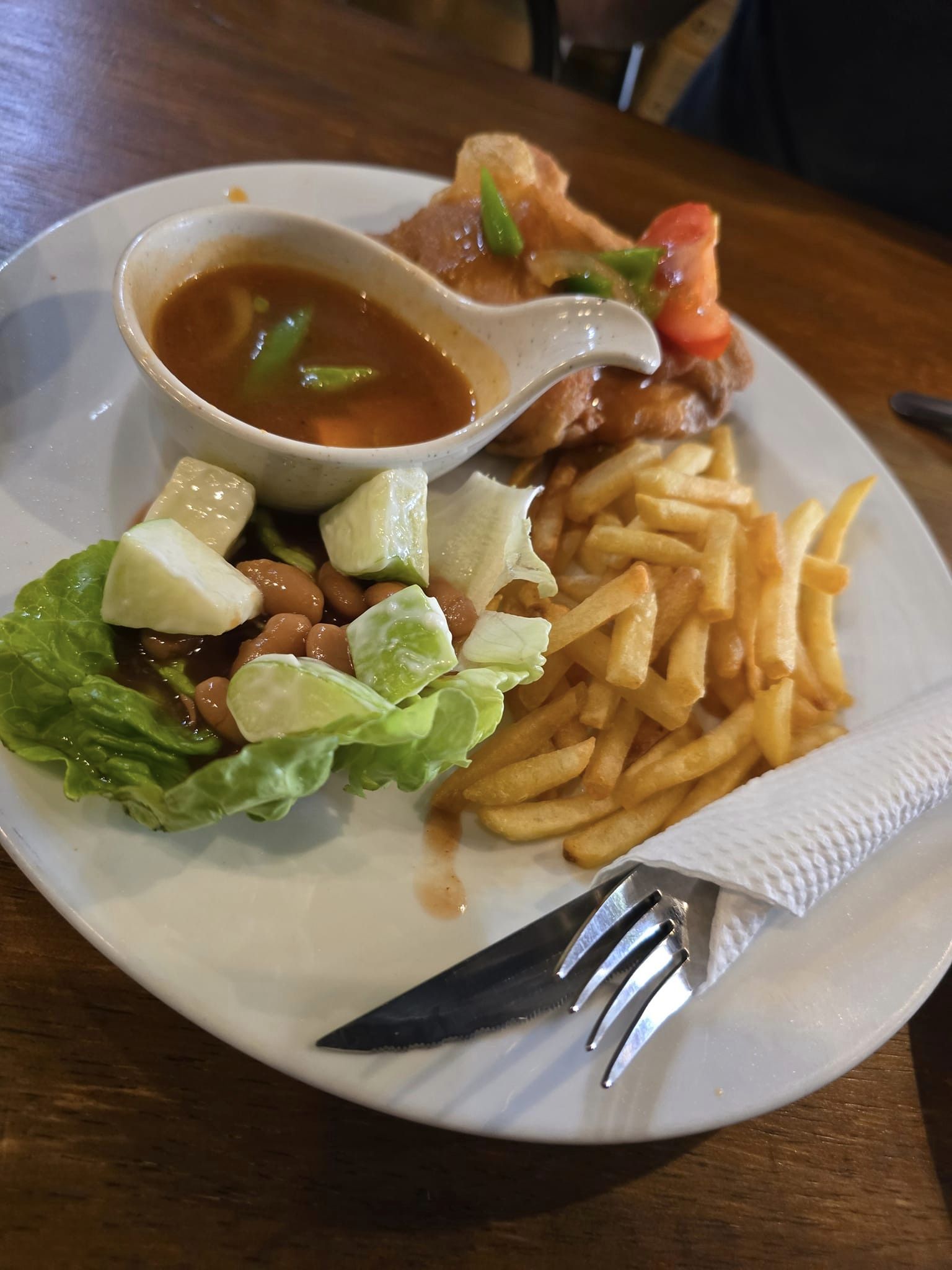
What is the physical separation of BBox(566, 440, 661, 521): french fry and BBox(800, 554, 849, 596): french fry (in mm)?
533

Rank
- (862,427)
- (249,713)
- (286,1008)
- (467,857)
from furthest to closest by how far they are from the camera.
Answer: (862,427), (467,857), (249,713), (286,1008)

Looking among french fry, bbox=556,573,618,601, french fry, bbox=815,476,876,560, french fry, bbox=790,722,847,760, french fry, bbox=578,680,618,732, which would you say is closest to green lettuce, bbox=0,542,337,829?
french fry, bbox=578,680,618,732

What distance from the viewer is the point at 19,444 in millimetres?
1972

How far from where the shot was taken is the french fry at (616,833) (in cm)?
189

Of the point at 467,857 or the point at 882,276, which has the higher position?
the point at 882,276

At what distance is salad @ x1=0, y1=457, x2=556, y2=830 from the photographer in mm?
1560

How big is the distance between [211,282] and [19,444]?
639mm

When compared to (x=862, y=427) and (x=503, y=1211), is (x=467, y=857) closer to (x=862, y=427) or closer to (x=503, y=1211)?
(x=503, y=1211)

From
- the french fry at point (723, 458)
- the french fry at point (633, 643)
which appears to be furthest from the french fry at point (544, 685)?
the french fry at point (723, 458)

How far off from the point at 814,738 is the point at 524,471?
111 cm

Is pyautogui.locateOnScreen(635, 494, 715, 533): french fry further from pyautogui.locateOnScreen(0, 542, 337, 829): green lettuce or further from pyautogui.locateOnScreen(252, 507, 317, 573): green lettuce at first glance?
pyautogui.locateOnScreen(0, 542, 337, 829): green lettuce

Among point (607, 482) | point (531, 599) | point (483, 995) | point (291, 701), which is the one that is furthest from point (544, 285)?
point (483, 995)

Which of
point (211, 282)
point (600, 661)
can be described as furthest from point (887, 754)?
point (211, 282)

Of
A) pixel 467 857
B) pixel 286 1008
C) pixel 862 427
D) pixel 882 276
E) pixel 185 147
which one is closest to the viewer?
pixel 286 1008
